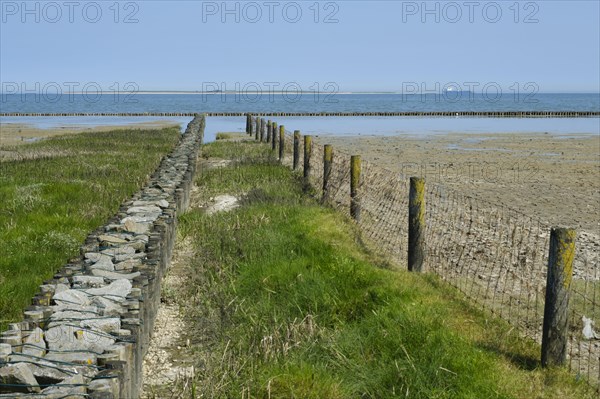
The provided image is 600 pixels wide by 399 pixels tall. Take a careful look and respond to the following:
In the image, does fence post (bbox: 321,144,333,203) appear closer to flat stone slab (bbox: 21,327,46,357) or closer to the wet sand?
the wet sand

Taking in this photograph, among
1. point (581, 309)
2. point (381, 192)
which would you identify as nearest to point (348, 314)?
point (581, 309)

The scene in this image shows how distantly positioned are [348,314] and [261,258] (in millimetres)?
2082

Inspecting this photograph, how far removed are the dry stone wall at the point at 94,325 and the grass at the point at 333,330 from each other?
0.67m

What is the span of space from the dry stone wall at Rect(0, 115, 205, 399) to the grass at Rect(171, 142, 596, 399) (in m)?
0.67

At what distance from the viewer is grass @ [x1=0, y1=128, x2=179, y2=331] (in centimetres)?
832

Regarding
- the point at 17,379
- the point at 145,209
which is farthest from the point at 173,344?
the point at 145,209

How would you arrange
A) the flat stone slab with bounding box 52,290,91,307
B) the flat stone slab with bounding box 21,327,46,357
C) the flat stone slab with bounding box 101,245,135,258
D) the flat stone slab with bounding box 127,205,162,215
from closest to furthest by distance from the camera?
the flat stone slab with bounding box 21,327,46,357 < the flat stone slab with bounding box 52,290,91,307 < the flat stone slab with bounding box 101,245,135,258 < the flat stone slab with bounding box 127,205,162,215

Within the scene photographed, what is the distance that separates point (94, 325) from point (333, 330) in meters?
2.20

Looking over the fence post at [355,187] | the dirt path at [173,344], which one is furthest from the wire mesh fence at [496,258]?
the dirt path at [173,344]

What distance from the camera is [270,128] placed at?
1127 inches

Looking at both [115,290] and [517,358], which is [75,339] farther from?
[517,358]

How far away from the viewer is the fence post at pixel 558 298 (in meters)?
5.70

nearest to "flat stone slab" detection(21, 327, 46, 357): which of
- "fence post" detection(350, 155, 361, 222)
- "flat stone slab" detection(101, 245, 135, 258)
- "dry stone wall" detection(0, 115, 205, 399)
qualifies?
"dry stone wall" detection(0, 115, 205, 399)

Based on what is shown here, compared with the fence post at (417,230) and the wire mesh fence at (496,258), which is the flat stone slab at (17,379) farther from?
the fence post at (417,230)
